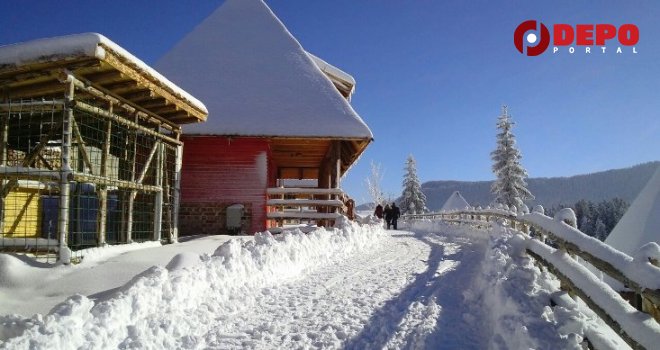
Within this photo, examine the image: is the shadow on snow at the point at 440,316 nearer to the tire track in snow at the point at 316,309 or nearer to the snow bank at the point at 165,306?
the tire track in snow at the point at 316,309

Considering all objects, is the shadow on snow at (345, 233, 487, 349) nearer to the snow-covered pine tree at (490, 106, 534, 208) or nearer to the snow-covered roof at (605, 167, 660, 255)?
the snow-covered roof at (605, 167, 660, 255)

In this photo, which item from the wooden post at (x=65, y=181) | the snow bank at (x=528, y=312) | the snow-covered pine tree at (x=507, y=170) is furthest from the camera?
the snow-covered pine tree at (x=507, y=170)

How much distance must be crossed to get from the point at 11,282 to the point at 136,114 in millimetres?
4275

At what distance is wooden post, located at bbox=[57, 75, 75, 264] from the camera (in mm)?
5613

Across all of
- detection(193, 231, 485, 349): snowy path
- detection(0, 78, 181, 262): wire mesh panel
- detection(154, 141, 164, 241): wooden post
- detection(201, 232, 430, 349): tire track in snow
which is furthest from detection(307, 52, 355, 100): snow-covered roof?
detection(193, 231, 485, 349): snowy path

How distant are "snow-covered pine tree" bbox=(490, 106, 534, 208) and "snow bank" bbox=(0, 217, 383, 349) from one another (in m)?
32.4

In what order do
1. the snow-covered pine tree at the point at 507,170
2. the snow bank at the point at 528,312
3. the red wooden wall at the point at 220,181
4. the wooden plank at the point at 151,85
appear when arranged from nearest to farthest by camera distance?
1. the snow bank at the point at 528,312
2. the wooden plank at the point at 151,85
3. the red wooden wall at the point at 220,181
4. the snow-covered pine tree at the point at 507,170

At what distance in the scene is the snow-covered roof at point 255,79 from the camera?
512 inches

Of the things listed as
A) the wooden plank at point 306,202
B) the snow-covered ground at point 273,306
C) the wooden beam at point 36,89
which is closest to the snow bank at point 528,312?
the snow-covered ground at point 273,306

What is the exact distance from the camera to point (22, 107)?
20.7 ft

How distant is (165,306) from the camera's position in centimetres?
427

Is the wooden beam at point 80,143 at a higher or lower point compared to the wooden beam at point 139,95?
lower

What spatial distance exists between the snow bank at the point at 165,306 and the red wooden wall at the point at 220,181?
6.07 meters

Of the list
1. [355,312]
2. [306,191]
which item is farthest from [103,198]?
[306,191]
